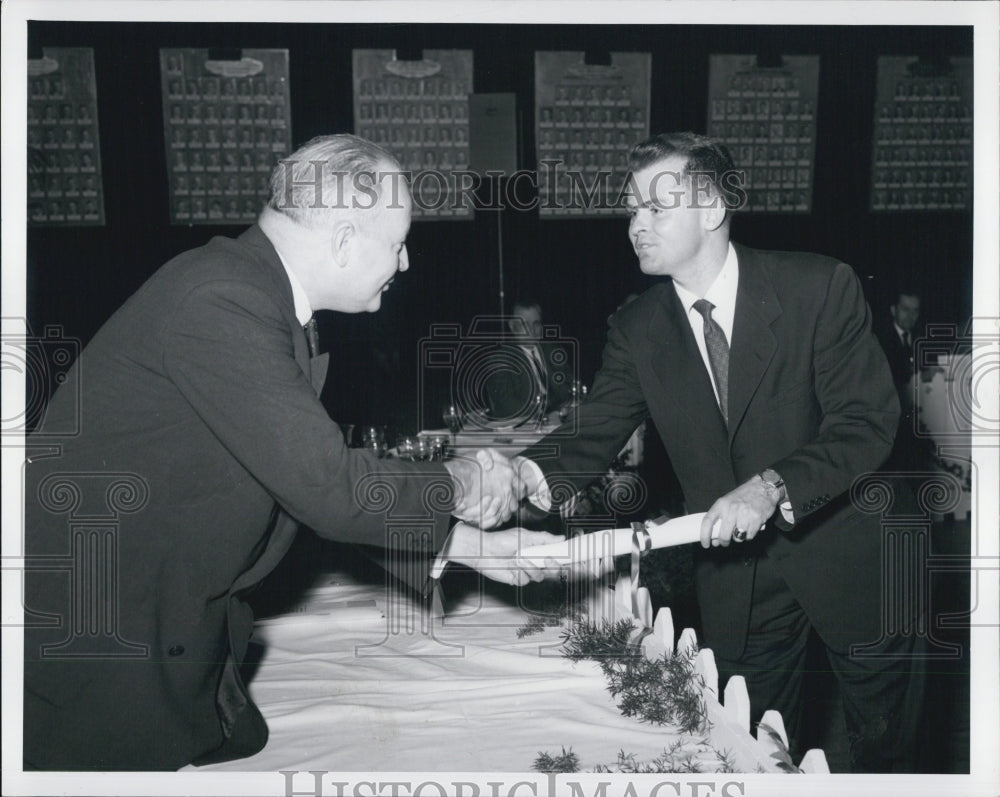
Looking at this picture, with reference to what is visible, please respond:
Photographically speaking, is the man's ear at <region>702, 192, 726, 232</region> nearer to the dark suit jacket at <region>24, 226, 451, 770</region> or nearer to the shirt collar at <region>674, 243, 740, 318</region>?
the shirt collar at <region>674, 243, 740, 318</region>

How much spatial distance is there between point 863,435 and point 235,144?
336 centimetres

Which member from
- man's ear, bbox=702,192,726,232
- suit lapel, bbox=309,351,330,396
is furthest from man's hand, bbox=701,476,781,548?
suit lapel, bbox=309,351,330,396

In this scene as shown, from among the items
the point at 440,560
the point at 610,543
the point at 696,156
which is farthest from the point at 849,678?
the point at 696,156

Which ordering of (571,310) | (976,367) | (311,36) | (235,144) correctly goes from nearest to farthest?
1. (976,367)
2. (235,144)
3. (311,36)
4. (571,310)

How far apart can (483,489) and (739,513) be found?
574mm

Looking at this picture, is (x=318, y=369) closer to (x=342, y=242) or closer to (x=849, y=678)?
(x=342, y=242)

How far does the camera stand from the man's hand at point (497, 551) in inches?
69.4

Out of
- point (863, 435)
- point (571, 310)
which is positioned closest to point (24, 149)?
point (863, 435)

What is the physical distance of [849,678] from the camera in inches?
88.4

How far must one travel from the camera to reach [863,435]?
209cm

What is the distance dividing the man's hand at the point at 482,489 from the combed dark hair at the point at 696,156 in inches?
36.0

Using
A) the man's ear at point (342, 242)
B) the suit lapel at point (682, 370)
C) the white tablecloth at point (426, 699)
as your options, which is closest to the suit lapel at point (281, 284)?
the man's ear at point (342, 242)

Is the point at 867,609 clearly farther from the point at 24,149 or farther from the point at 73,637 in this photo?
the point at 24,149

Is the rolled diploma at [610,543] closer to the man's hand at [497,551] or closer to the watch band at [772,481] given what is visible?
the man's hand at [497,551]
